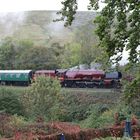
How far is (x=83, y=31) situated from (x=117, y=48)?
7064cm

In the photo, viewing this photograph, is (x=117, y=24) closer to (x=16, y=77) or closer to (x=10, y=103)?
(x=10, y=103)

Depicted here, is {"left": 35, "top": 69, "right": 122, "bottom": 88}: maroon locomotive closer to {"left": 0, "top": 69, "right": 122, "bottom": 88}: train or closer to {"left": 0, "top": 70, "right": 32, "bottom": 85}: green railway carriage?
{"left": 0, "top": 69, "right": 122, "bottom": 88}: train

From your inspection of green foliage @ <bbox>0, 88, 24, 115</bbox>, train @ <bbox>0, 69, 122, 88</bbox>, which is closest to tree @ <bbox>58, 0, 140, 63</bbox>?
green foliage @ <bbox>0, 88, 24, 115</bbox>

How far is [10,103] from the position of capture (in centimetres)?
4275

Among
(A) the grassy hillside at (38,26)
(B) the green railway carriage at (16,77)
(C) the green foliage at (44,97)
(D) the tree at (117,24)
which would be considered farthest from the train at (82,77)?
(A) the grassy hillside at (38,26)

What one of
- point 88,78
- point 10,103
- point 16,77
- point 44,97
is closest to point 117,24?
point 44,97

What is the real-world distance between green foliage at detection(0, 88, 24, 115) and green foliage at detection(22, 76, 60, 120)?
167 cm

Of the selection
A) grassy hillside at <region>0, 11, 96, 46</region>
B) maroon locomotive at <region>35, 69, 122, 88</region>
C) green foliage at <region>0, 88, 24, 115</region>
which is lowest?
green foliage at <region>0, 88, 24, 115</region>

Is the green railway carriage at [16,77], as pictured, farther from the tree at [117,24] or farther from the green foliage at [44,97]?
the tree at [117,24]

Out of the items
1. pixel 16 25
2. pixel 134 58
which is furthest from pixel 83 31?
pixel 16 25

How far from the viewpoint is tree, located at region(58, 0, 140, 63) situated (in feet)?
27.3

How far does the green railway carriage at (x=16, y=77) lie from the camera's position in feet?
197

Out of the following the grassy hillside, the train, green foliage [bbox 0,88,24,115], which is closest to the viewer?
green foliage [bbox 0,88,24,115]

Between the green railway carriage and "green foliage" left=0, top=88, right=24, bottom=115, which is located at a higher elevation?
the green railway carriage
